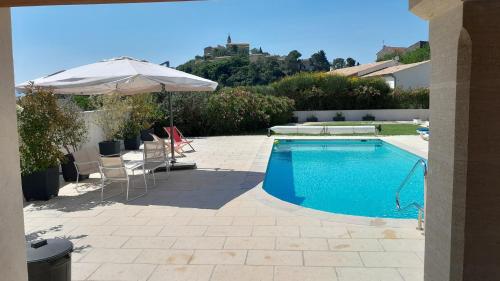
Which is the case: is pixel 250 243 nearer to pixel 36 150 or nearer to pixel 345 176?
pixel 36 150

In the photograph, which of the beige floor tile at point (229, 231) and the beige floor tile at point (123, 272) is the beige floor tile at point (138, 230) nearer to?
the beige floor tile at point (229, 231)

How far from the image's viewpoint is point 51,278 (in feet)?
9.23

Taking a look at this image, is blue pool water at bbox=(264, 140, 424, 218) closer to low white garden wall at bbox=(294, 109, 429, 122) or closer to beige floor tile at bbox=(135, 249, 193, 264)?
beige floor tile at bbox=(135, 249, 193, 264)

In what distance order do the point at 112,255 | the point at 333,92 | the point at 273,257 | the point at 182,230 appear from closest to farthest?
1. the point at 273,257
2. the point at 112,255
3. the point at 182,230
4. the point at 333,92

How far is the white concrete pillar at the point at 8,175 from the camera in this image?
7.50 ft

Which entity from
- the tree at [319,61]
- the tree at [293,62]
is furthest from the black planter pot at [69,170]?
the tree at [319,61]

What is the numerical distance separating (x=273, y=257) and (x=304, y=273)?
0.48 m

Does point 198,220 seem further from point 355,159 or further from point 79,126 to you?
point 355,159

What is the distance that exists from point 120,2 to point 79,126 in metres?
7.64

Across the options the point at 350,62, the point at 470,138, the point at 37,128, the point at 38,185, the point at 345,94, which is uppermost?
the point at 350,62

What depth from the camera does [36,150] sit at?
6719 mm

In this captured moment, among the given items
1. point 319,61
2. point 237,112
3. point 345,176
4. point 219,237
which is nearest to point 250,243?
point 219,237

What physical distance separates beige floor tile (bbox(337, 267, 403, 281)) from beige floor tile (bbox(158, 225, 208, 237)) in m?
1.90

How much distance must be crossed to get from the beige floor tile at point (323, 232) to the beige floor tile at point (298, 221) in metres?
0.17
